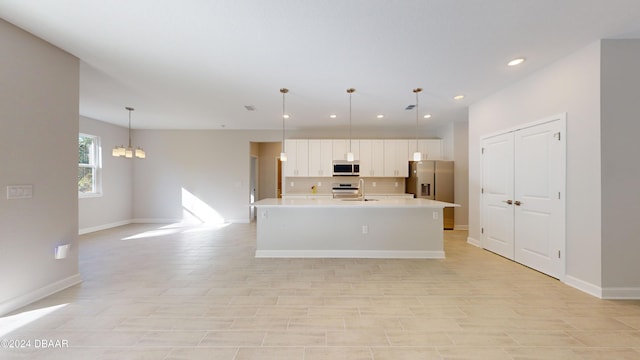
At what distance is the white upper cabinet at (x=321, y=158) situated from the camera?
23.0 ft

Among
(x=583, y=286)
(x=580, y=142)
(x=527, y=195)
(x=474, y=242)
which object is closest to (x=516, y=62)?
(x=580, y=142)

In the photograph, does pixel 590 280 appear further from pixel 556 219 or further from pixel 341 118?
pixel 341 118

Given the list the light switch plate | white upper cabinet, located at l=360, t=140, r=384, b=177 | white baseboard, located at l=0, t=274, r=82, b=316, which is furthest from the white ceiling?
white baseboard, located at l=0, t=274, r=82, b=316

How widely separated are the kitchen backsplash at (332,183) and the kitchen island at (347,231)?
300cm

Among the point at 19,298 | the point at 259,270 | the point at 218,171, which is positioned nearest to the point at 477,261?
the point at 259,270

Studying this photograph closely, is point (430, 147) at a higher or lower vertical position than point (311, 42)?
lower

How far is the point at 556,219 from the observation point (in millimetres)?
3250

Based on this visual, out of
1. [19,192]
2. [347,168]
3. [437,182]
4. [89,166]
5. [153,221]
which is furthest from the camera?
[153,221]

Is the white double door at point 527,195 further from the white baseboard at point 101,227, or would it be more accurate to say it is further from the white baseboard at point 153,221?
the white baseboard at point 101,227

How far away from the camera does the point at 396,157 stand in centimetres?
698

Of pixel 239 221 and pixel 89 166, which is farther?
pixel 239 221

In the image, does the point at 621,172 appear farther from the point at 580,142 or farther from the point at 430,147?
the point at 430,147

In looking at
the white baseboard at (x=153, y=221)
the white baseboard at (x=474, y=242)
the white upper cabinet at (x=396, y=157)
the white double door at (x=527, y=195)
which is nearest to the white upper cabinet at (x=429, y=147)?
the white upper cabinet at (x=396, y=157)

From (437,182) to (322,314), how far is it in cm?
504
